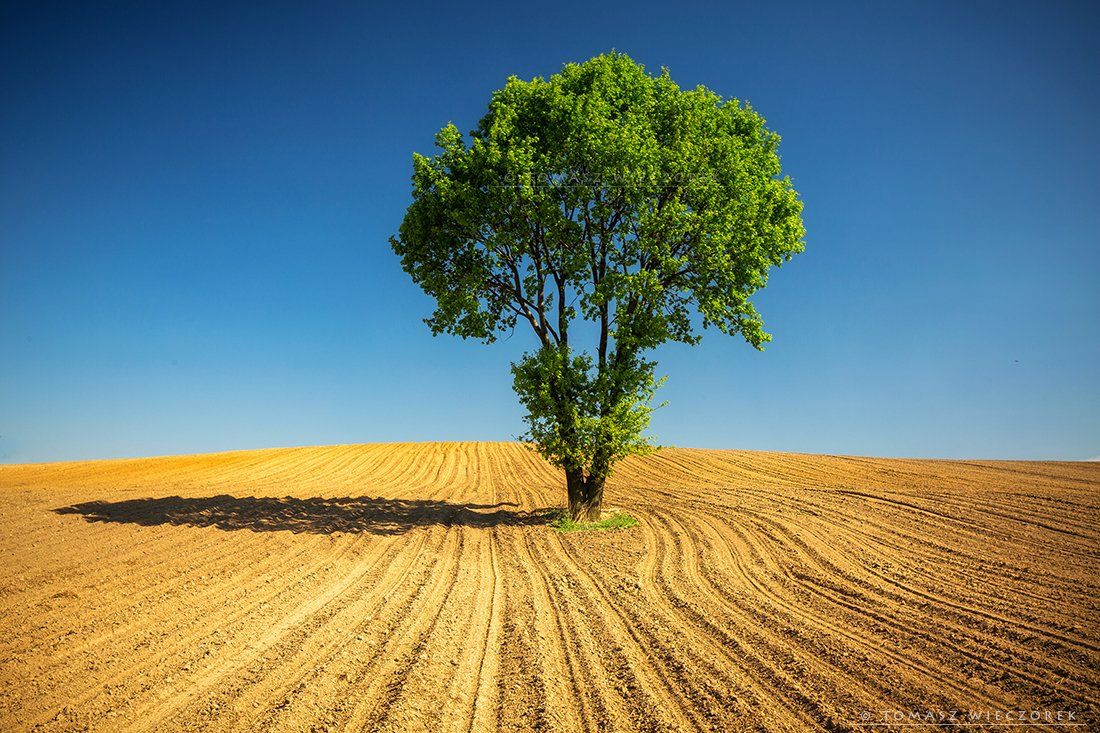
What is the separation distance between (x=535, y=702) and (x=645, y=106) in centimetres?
1649

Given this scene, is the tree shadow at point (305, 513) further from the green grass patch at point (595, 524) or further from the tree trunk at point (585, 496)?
the tree trunk at point (585, 496)

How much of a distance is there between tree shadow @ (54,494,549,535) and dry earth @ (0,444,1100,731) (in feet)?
0.71

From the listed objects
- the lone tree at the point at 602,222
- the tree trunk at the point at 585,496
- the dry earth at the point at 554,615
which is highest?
the lone tree at the point at 602,222

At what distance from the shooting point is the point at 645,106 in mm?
17562

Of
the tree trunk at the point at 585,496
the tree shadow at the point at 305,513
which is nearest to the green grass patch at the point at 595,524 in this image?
the tree trunk at the point at 585,496

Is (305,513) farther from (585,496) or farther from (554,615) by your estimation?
(554,615)

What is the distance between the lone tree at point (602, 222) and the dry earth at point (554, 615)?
4044 millimetres

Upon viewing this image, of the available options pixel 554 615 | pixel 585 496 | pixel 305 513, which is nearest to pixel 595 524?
pixel 585 496

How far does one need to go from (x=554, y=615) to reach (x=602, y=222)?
11.7 meters

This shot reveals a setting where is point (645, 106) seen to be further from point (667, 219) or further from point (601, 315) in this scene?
point (601, 315)

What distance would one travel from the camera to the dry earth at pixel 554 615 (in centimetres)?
624

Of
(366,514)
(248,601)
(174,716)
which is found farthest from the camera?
(366,514)

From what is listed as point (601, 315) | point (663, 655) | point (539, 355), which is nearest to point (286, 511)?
point (539, 355)

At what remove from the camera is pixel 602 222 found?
1731cm
